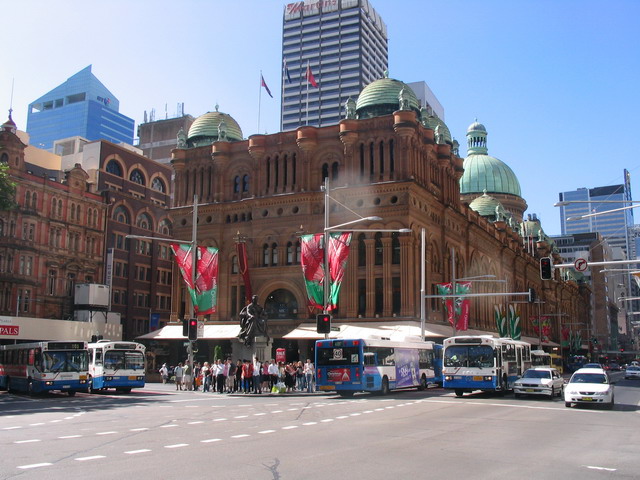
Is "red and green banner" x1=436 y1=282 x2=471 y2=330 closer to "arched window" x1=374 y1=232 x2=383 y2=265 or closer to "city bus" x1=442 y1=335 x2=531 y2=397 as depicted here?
"arched window" x1=374 y1=232 x2=383 y2=265

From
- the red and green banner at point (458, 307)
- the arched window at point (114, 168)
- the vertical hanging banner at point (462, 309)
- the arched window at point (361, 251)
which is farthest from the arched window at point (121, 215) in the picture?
the vertical hanging banner at point (462, 309)

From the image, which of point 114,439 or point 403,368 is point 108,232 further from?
point 114,439

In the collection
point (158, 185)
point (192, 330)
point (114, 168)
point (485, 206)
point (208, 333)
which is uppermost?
point (114, 168)

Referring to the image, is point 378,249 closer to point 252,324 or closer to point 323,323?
point 252,324

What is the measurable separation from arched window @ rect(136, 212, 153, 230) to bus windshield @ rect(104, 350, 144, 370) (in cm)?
A: 4931

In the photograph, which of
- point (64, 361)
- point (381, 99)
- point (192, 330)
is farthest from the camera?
point (381, 99)

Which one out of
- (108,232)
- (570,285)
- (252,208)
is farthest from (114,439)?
(570,285)

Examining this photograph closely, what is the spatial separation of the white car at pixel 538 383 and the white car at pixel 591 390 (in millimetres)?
3617

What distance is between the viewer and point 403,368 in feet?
118

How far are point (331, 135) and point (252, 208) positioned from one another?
9246 mm

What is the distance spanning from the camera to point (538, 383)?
30.5 m

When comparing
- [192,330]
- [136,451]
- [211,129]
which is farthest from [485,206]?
[136,451]

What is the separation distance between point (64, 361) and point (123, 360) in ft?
10.2

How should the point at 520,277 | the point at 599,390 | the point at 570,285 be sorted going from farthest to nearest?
the point at 570,285 → the point at 520,277 → the point at 599,390
